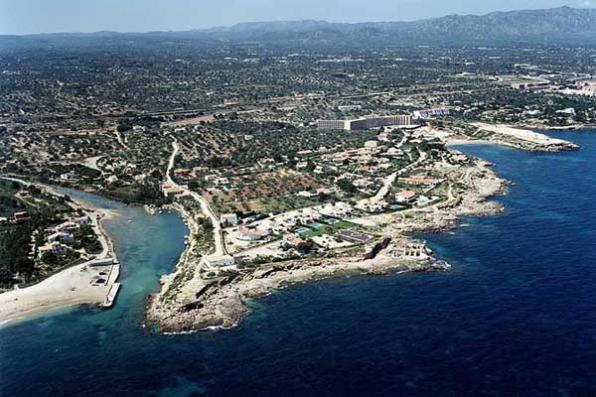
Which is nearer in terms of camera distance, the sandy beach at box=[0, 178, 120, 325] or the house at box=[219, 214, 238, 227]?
the sandy beach at box=[0, 178, 120, 325]

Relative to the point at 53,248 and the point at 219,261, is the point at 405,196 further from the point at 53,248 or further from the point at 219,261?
the point at 53,248

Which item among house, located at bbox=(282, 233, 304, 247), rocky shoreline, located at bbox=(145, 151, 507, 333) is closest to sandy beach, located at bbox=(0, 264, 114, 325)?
rocky shoreline, located at bbox=(145, 151, 507, 333)

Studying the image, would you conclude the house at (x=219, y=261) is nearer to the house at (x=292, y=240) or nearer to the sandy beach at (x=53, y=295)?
the house at (x=292, y=240)

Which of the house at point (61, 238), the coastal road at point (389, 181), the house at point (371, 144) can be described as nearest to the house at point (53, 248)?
the house at point (61, 238)

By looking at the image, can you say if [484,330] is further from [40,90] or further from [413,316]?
[40,90]

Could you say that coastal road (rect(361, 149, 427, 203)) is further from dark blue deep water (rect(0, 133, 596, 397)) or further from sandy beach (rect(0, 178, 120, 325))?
sandy beach (rect(0, 178, 120, 325))

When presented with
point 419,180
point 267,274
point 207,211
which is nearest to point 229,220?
point 207,211
